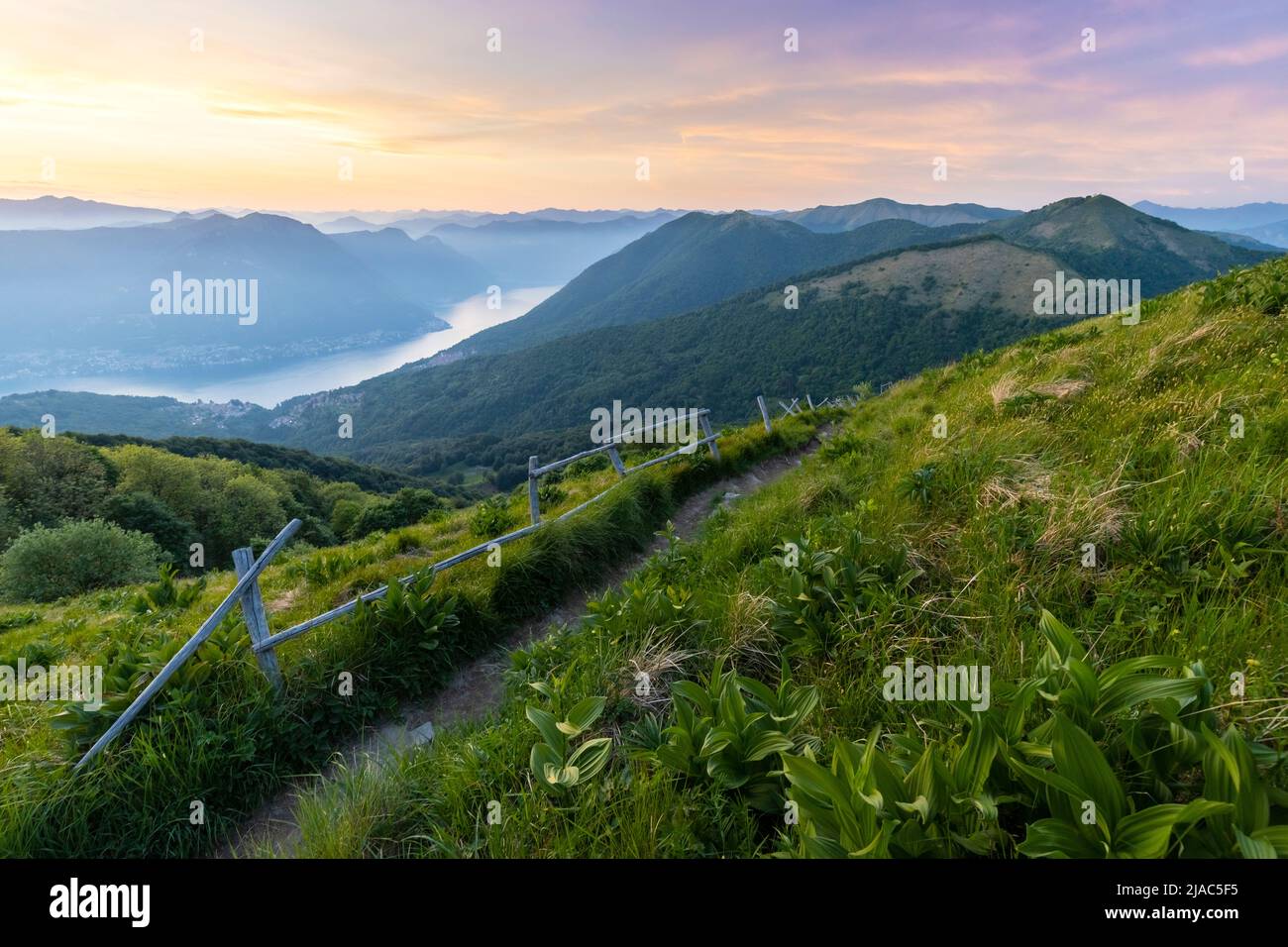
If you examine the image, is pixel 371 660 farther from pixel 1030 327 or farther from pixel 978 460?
pixel 1030 327

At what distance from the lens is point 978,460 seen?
231 inches

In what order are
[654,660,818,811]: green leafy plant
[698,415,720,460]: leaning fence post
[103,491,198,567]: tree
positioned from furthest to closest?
[103,491,198,567]: tree → [698,415,720,460]: leaning fence post → [654,660,818,811]: green leafy plant

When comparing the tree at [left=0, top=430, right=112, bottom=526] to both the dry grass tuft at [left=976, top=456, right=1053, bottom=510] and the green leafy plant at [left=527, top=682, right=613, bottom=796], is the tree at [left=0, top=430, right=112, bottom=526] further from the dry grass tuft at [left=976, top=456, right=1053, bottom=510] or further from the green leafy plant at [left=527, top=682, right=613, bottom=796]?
the dry grass tuft at [left=976, top=456, right=1053, bottom=510]

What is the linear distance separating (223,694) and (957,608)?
5.67m

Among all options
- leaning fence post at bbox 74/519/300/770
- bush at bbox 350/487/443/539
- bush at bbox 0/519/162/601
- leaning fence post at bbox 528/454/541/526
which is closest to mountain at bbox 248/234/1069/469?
bush at bbox 350/487/443/539

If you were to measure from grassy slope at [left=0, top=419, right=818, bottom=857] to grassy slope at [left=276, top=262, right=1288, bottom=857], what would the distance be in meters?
1.39

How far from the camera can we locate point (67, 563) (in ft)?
57.9

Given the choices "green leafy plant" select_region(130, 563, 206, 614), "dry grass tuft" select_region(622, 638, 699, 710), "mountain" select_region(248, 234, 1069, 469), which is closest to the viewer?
"dry grass tuft" select_region(622, 638, 699, 710)

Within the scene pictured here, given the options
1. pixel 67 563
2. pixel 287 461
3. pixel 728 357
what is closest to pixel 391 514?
pixel 67 563

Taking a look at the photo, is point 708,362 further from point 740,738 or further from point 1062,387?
point 740,738

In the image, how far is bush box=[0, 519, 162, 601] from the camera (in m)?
16.4
